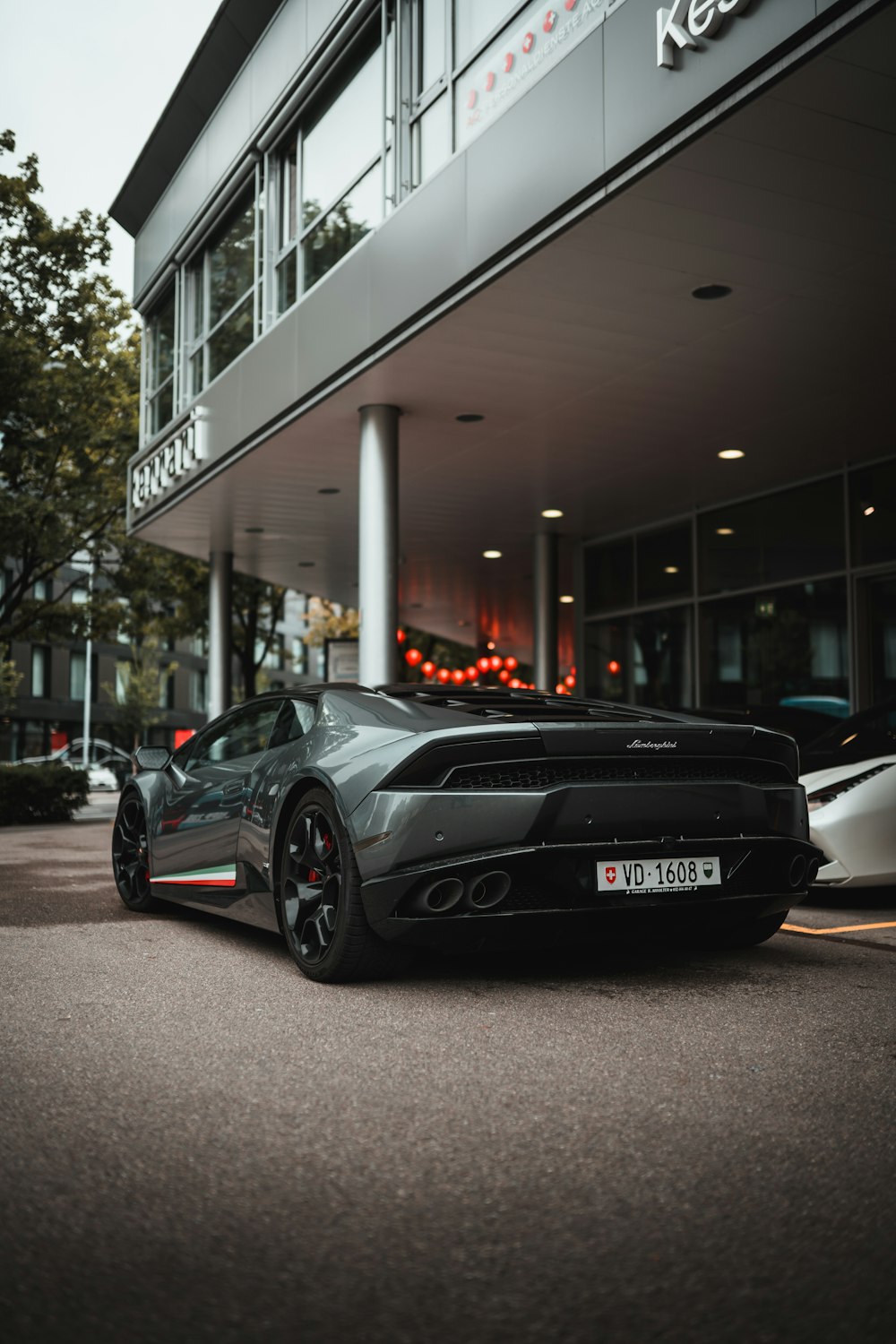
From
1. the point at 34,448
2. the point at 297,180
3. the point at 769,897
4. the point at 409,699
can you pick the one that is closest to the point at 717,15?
the point at 409,699

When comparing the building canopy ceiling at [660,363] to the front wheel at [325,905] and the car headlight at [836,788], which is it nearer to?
the car headlight at [836,788]

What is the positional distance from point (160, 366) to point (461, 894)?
52.1 feet

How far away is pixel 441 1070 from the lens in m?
3.55

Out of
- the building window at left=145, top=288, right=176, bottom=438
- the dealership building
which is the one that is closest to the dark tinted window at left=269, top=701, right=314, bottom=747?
the dealership building

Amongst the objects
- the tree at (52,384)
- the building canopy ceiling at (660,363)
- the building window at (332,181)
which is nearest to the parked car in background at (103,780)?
the tree at (52,384)

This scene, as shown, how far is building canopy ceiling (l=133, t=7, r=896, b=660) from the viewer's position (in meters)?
6.79

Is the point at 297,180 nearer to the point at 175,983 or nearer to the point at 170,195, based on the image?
the point at 170,195

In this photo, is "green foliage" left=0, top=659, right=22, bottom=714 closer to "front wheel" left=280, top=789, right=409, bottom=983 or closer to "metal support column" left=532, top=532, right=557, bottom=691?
"metal support column" left=532, top=532, right=557, bottom=691

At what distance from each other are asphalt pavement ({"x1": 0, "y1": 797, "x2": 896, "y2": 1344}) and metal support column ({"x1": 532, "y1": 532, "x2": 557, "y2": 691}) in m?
12.6

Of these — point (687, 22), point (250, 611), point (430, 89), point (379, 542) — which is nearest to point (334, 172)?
point (430, 89)

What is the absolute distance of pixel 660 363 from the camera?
33.3ft

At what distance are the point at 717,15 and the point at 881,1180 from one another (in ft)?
19.6

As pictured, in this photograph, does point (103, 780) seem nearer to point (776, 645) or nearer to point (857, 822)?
point (776, 645)

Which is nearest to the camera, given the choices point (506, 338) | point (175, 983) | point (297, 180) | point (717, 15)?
point (175, 983)
